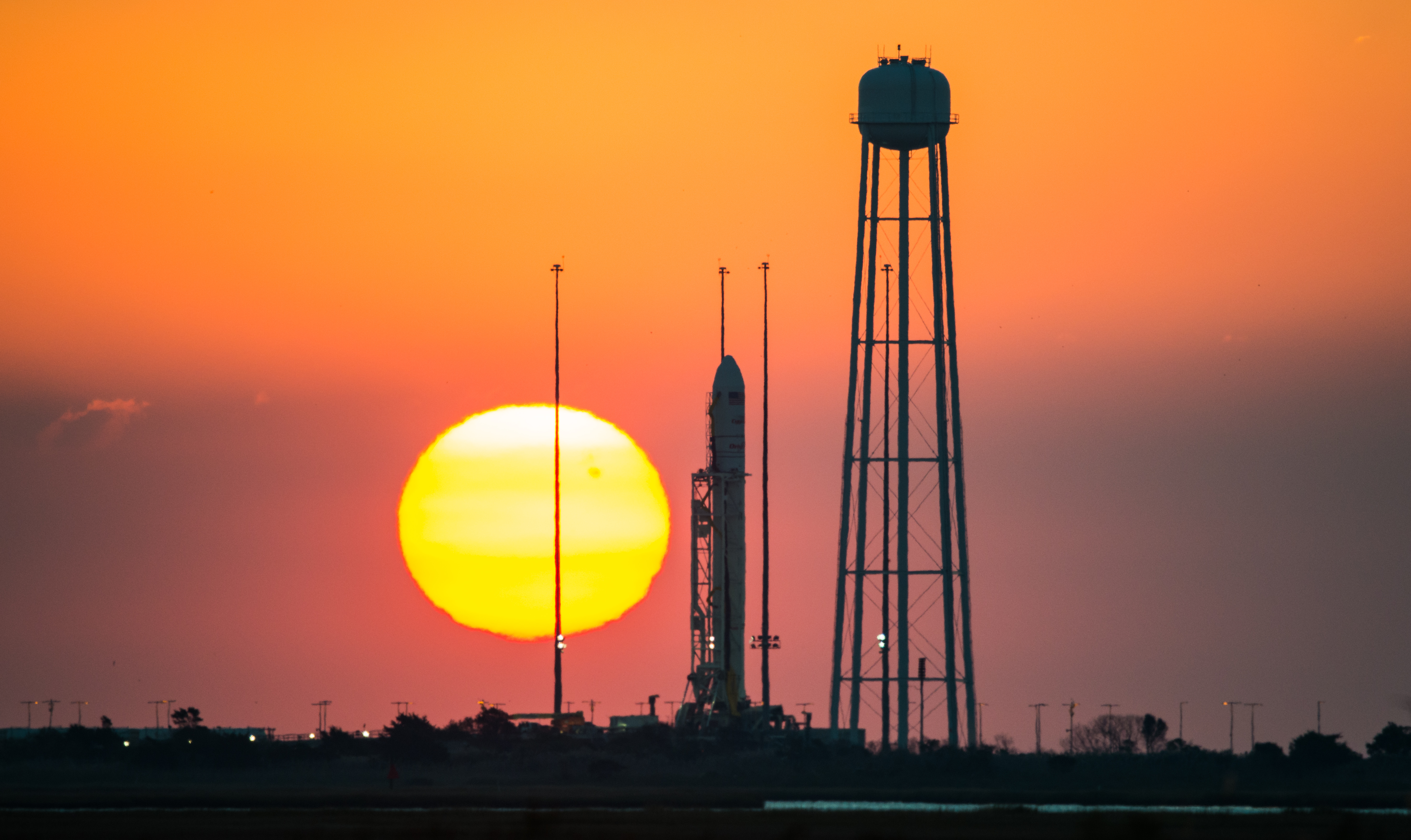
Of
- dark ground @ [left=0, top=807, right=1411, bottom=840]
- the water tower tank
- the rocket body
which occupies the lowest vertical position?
dark ground @ [left=0, top=807, right=1411, bottom=840]

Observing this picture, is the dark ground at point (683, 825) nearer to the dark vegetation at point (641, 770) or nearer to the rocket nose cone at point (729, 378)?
the dark vegetation at point (641, 770)

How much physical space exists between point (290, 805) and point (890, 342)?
35.3m

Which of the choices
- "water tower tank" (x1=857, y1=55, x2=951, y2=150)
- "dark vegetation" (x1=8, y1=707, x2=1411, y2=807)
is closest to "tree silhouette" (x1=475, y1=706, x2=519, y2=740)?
"dark vegetation" (x1=8, y1=707, x2=1411, y2=807)

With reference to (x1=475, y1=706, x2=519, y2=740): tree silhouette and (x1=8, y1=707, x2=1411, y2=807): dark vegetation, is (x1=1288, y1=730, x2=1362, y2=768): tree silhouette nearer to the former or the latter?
(x1=8, y1=707, x2=1411, y2=807): dark vegetation

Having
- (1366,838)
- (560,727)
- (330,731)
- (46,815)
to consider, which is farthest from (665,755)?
(1366,838)

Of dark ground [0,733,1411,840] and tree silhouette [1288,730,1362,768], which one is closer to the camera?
dark ground [0,733,1411,840]

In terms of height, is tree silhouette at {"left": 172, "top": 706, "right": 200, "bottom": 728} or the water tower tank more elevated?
the water tower tank

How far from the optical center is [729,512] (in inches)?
4744

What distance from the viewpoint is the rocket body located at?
120 meters

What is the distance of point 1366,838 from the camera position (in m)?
65.9

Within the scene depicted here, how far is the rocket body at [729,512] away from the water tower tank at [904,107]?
19016 millimetres

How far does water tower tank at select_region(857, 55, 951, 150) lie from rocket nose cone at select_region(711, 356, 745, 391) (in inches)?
733

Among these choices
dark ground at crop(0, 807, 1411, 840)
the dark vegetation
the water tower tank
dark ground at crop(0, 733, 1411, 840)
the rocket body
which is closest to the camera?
dark ground at crop(0, 807, 1411, 840)

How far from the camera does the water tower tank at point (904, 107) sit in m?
107
